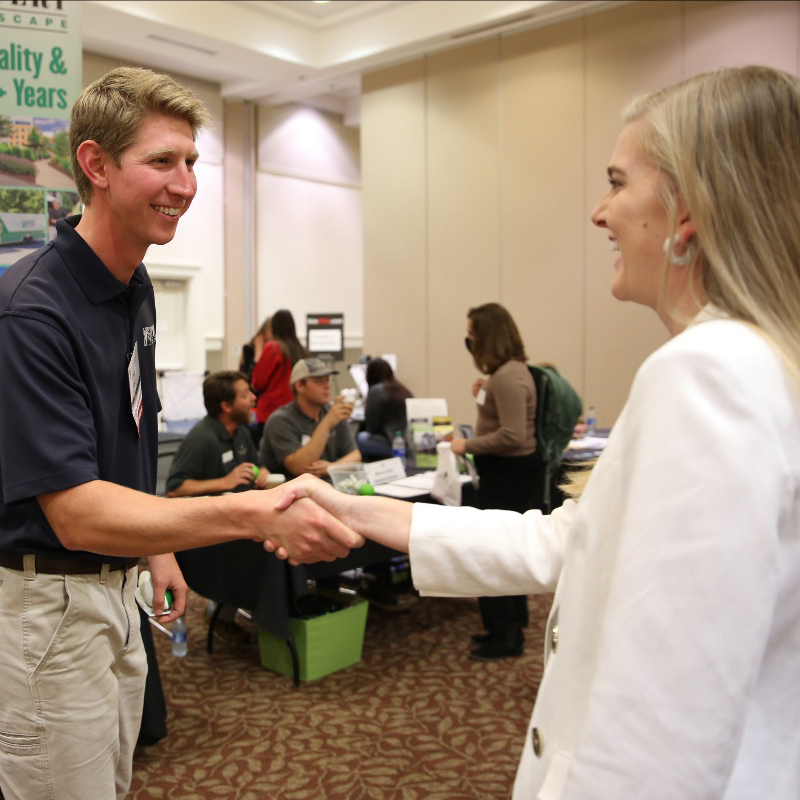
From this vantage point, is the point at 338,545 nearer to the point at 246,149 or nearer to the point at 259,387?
the point at 259,387

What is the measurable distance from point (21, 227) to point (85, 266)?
4.47 ft

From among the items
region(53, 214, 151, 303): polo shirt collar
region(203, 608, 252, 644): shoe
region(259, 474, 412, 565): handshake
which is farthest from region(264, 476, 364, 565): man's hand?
region(203, 608, 252, 644): shoe

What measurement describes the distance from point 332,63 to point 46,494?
839cm

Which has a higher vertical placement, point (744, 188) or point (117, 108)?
point (117, 108)

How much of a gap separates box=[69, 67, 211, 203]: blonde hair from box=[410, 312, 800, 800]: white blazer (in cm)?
106

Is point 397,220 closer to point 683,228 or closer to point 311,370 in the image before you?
point 311,370

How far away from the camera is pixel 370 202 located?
8.97m

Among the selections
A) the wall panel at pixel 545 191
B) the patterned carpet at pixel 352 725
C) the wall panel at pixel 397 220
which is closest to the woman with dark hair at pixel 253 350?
the wall panel at pixel 397 220

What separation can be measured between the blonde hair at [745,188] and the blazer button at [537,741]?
0.53m

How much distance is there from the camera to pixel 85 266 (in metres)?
1.45

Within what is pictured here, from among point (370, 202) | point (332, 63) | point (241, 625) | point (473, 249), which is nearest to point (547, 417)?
point (241, 625)

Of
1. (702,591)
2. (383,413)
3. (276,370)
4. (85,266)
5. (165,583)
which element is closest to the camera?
(702,591)

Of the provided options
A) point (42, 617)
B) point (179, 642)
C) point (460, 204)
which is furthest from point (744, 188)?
point (460, 204)

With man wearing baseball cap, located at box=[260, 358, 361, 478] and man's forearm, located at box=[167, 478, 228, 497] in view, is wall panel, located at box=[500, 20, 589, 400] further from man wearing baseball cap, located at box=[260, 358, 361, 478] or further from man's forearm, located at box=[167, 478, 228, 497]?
man's forearm, located at box=[167, 478, 228, 497]
